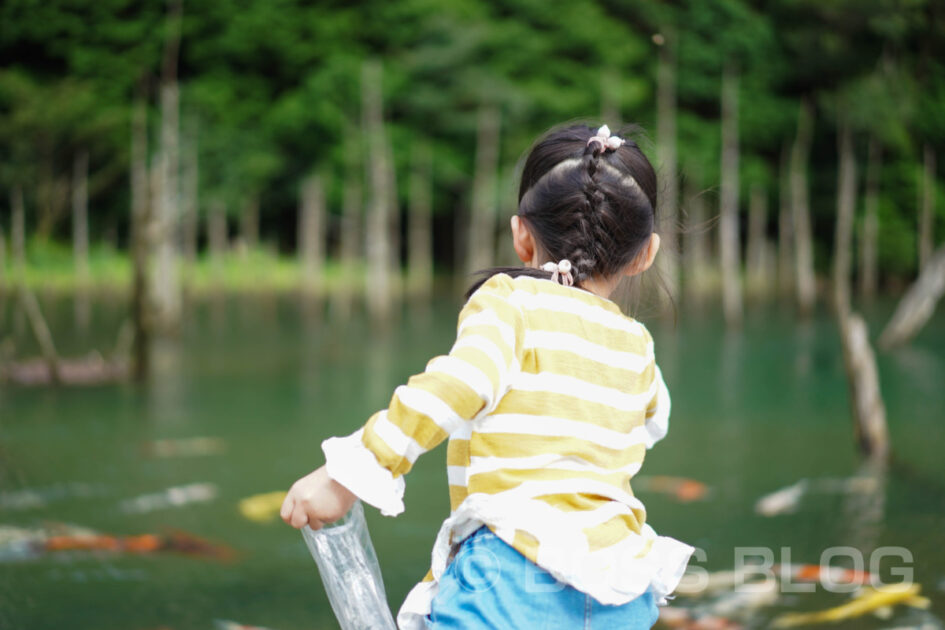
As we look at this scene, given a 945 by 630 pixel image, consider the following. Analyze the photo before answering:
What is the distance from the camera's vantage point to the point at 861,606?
2193 millimetres

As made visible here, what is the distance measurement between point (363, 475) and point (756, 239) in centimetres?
1731

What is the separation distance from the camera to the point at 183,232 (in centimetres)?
1684

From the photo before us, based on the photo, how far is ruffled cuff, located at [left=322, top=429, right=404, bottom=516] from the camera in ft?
3.07

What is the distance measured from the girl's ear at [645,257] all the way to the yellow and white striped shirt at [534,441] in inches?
3.3

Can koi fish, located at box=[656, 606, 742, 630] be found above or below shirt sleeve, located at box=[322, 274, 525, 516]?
below

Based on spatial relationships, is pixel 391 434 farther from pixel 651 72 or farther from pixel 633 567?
pixel 651 72

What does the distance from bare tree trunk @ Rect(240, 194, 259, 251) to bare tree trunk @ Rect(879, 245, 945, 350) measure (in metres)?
11.2

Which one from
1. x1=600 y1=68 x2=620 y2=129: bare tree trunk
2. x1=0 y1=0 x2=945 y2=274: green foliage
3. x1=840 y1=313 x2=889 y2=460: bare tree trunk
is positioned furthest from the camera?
x1=600 y1=68 x2=620 y2=129: bare tree trunk

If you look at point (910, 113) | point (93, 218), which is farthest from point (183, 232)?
point (910, 113)

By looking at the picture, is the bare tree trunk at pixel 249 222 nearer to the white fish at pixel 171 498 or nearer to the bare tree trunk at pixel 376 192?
the bare tree trunk at pixel 376 192

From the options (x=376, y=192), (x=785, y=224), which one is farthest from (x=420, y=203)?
(x=785, y=224)

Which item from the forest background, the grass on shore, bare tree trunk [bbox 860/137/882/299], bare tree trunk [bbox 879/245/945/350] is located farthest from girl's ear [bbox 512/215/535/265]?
bare tree trunk [bbox 860/137/882/299]

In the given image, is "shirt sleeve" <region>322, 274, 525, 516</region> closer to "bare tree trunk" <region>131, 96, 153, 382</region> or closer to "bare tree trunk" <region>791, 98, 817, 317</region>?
"bare tree trunk" <region>131, 96, 153, 382</region>

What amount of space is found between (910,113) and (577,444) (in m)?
13.5
